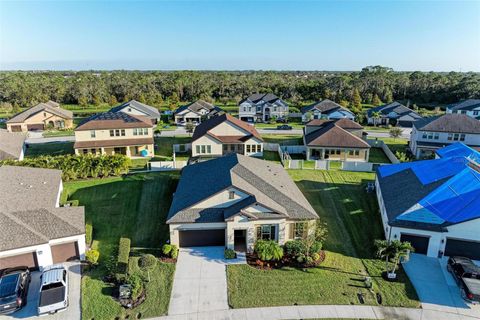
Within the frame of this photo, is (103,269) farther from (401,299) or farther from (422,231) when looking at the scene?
(422,231)

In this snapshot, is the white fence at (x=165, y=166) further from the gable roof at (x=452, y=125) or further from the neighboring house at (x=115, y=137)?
the gable roof at (x=452, y=125)

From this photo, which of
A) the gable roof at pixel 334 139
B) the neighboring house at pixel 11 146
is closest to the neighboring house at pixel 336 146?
the gable roof at pixel 334 139

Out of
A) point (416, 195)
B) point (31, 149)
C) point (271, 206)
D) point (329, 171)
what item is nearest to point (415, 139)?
point (329, 171)

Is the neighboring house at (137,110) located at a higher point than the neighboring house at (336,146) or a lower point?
higher

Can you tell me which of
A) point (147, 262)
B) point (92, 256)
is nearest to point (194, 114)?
point (92, 256)

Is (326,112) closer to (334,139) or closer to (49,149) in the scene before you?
(334,139)

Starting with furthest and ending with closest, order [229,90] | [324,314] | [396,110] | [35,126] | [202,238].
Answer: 1. [229,90]
2. [396,110]
3. [35,126]
4. [202,238]
5. [324,314]
